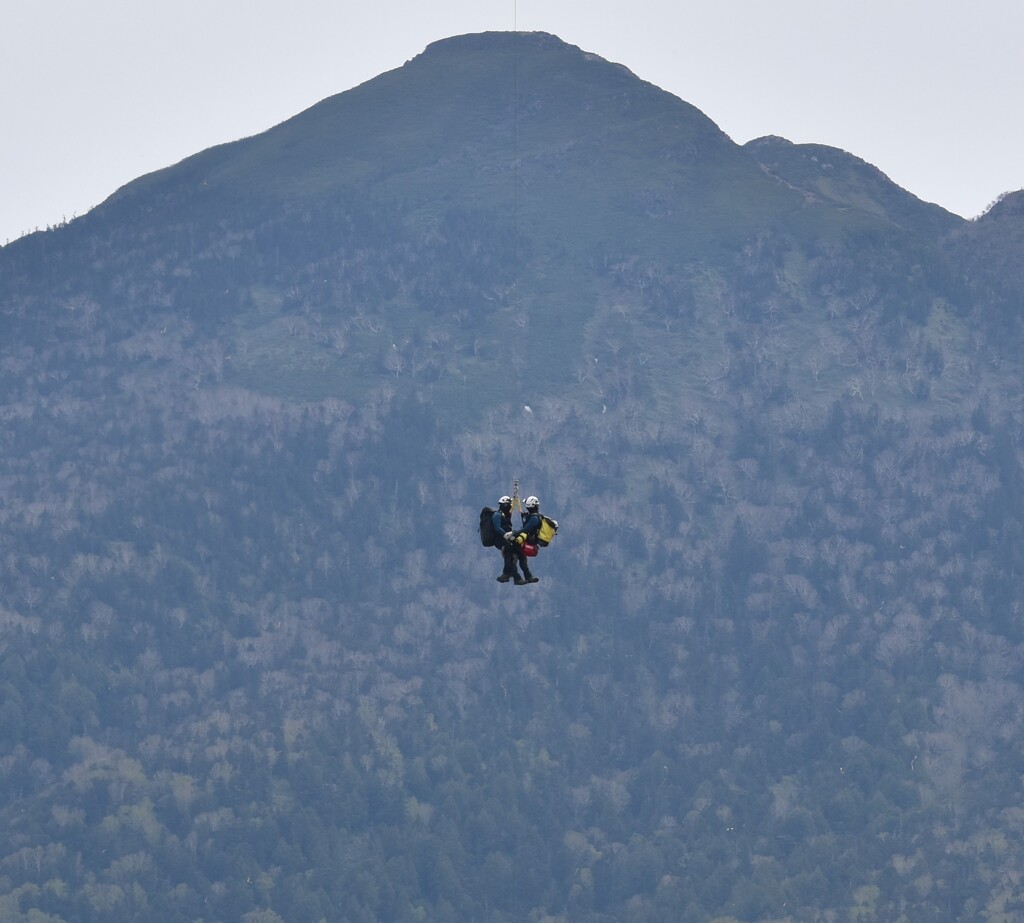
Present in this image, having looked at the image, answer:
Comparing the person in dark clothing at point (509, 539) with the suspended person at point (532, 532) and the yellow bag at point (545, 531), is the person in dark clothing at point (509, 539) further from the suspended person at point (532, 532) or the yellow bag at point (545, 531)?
the yellow bag at point (545, 531)

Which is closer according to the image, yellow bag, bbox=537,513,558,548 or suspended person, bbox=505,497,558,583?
suspended person, bbox=505,497,558,583

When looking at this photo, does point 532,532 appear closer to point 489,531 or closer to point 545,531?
point 545,531

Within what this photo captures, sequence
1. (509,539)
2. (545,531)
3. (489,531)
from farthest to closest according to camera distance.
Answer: (509,539), (545,531), (489,531)

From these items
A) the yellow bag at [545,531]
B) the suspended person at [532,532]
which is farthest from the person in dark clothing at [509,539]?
the yellow bag at [545,531]

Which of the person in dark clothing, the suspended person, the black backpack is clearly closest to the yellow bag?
the suspended person

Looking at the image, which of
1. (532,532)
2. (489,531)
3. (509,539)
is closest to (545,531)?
(532,532)

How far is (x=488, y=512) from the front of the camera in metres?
80.6

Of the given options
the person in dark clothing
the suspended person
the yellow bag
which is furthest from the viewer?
the yellow bag

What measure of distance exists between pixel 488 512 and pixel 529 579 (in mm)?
3593

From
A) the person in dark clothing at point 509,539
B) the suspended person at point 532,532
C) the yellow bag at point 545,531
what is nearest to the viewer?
the person in dark clothing at point 509,539

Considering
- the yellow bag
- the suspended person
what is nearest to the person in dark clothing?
the suspended person

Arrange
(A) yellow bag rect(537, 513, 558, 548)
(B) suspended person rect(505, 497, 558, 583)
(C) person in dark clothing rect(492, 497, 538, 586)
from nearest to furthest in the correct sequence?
(C) person in dark clothing rect(492, 497, 538, 586)
(B) suspended person rect(505, 497, 558, 583)
(A) yellow bag rect(537, 513, 558, 548)

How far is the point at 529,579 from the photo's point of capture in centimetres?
8300

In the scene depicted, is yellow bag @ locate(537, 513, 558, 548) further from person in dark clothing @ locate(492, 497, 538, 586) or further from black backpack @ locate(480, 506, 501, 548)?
black backpack @ locate(480, 506, 501, 548)
